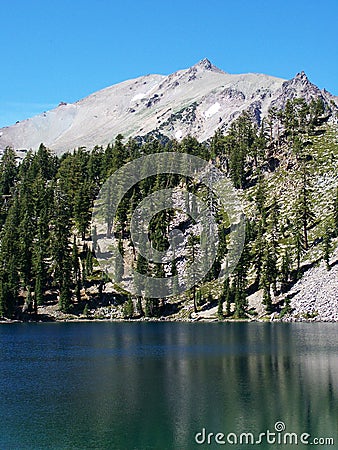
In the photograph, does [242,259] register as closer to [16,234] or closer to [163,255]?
[163,255]

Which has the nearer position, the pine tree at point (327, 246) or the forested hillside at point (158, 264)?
the pine tree at point (327, 246)

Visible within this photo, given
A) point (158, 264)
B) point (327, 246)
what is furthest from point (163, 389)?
point (158, 264)

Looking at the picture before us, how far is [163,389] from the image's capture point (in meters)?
70.0

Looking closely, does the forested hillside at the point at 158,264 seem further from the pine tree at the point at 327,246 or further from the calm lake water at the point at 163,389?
the calm lake water at the point at 163,389

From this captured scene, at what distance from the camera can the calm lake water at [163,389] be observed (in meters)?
52.7

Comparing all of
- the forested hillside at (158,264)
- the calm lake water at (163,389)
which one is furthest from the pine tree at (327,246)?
the calm lake water at (163,389)

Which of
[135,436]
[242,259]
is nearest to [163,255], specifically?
[242,259]

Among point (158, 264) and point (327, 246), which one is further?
point (158, 264)

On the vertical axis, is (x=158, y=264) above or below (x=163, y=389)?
above

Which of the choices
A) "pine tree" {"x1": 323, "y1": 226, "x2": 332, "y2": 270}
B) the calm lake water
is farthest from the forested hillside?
the calm lake water

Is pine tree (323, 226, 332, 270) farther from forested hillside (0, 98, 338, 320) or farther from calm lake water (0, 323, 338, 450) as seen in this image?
calm lake water (0, 323, 338, 450)

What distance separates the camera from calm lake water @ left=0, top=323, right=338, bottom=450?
5272 centimetres

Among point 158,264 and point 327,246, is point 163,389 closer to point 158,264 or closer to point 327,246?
point 327,246

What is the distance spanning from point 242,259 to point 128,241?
43.8m
